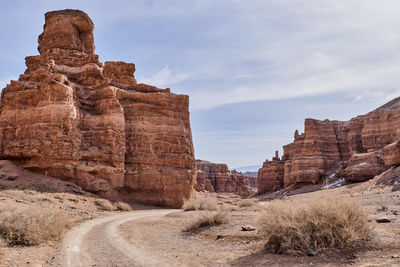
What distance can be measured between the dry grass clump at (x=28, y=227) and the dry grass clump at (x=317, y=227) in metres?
7.07

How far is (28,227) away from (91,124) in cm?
1970

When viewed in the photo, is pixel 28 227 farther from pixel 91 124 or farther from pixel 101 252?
pixel 91 124

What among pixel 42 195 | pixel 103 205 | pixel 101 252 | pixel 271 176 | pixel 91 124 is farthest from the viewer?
pixel 271 176

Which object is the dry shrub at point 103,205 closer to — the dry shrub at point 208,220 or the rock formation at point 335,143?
the dry shrub at point 208,220

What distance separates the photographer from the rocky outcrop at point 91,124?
84.1ft

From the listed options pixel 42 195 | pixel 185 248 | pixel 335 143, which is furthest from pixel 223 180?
pixel 185 248

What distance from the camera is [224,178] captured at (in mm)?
106750

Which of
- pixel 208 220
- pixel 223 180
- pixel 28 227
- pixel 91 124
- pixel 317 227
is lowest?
pixel 208 220

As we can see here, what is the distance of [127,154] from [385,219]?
24.3 metres

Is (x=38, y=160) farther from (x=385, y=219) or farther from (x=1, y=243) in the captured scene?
(x=385, y=219)

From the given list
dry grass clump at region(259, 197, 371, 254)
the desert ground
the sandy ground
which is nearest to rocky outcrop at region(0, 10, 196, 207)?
the sandy ground

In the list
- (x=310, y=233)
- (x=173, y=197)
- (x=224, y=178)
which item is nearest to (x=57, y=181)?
(x=173, y=197)

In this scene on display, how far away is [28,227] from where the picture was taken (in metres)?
10.1

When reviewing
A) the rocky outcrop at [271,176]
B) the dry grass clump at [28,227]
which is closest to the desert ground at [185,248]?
the dry grass clump at [28,227]
